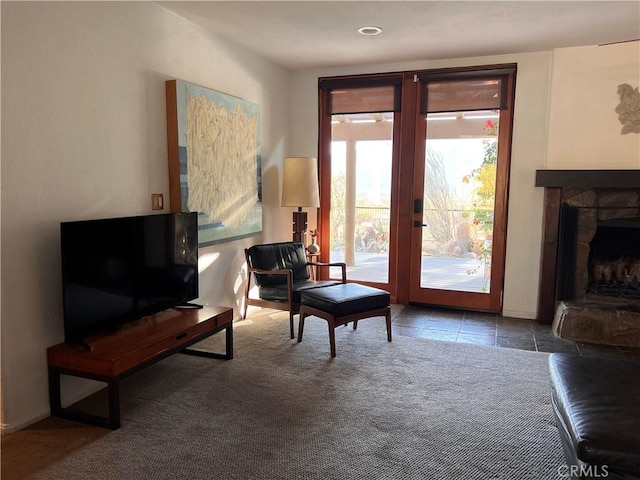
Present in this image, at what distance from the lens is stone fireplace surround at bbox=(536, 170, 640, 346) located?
396 cm

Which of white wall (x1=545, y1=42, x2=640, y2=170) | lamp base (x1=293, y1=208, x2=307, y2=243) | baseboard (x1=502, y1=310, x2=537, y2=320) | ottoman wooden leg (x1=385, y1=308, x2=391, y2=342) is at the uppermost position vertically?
white wall (x1=545, y1=42, x2=640, y2=170)

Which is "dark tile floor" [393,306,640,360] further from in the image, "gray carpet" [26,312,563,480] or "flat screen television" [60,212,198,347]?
"flat screen television" [60,212,198,347]

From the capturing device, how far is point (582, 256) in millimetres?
4328

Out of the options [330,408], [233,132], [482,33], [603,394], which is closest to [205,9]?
[233,132]

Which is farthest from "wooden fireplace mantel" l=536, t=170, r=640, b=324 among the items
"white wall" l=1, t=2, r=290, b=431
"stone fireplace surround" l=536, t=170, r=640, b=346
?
"white wall" l=1, t=2, r=290, b=431

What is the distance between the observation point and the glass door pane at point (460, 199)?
187 inches

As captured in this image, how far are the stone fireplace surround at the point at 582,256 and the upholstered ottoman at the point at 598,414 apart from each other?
1.83 meters

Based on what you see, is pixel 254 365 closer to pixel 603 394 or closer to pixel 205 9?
pixel 603 394

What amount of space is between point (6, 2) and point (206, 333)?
213 centimetres

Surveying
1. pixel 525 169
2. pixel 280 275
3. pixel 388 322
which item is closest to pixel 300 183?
pixel 280 275

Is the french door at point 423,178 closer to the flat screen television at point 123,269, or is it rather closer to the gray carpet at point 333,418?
the gray carpet at point 333,418

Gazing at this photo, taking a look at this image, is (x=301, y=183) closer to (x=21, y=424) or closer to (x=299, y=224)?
(x=299, y=224)

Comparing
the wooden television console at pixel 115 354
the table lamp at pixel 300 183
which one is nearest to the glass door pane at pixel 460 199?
the table lamp at pixel 300 183

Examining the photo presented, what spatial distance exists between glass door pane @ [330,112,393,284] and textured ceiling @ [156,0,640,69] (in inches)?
31.6
